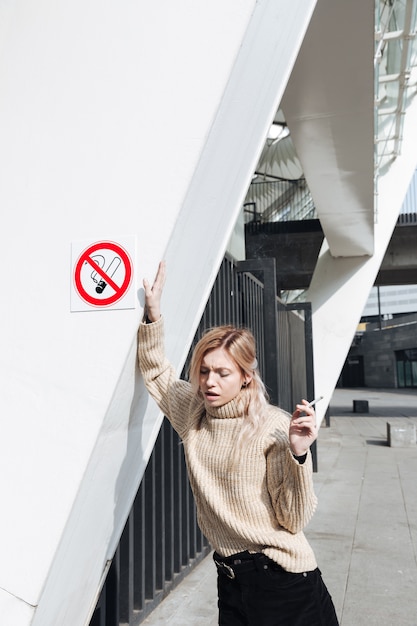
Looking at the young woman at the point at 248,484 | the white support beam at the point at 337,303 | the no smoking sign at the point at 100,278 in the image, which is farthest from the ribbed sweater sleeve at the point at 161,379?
the white support beam at the point at 337,303

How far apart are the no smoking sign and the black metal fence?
2.09 meters

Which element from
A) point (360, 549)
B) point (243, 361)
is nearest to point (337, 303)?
point (360, 549)

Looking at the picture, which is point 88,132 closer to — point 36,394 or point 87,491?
point 36,394

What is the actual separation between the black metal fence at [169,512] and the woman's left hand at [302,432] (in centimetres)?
222

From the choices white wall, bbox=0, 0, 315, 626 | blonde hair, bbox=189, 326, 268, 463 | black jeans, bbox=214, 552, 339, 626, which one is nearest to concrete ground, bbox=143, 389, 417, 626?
black jeans, bbox=214, 552, 339, 626

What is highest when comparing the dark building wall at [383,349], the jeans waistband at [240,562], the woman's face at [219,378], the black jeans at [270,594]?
the woman's face at [219,378]

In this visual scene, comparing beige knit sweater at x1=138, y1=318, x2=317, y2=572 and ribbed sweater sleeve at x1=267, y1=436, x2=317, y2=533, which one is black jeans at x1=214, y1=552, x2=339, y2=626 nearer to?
beige knit sweater at x1=138, y1=318, x2=317, y2=572

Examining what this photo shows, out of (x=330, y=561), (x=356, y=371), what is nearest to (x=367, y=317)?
(x=356, y=371)

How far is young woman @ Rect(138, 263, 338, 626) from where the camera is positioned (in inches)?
74.6

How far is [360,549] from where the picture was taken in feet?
19.4

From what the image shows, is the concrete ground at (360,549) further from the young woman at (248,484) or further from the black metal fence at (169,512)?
the young woman at (248,484)

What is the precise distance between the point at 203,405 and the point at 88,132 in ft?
3.53

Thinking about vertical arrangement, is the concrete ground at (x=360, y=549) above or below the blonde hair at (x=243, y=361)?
below

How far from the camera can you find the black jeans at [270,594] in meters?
1.95
